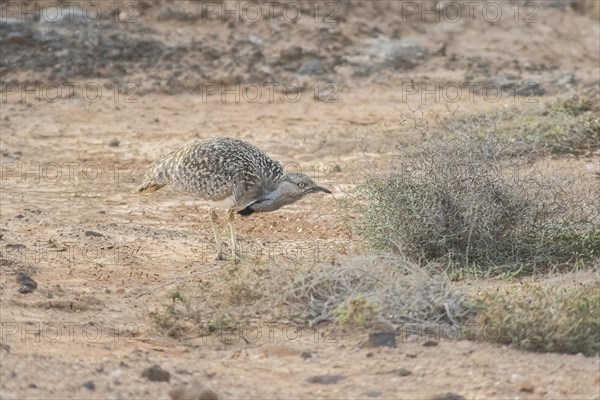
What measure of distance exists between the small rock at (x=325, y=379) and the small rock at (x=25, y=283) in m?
2.47

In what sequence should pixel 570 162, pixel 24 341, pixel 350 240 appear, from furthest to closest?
pixel 570 162 → pixel 350 240 → pixel 24 341

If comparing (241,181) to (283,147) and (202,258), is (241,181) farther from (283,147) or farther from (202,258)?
(283,147)

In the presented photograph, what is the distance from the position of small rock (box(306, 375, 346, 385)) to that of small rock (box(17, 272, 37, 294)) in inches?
97.3

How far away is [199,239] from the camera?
10570 mm

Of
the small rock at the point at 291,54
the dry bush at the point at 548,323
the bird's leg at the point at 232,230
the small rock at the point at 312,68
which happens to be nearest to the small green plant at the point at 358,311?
the dry bush at the point at 548,323

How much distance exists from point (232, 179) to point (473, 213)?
1.95 metres

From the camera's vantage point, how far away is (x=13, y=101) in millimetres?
15070

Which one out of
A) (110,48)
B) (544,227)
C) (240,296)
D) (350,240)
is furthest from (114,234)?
(110,48)

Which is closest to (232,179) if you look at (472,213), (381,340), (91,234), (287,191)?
(287,191)

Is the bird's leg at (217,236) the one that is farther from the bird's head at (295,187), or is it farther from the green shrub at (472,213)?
the green shrub at (472,213)

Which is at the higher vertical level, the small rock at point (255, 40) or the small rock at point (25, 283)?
the small rock at point (255, 40)

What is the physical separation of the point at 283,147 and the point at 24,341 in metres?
6.68

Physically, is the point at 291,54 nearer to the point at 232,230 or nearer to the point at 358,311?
the point at 232,230

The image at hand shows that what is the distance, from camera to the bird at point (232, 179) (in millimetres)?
9711
